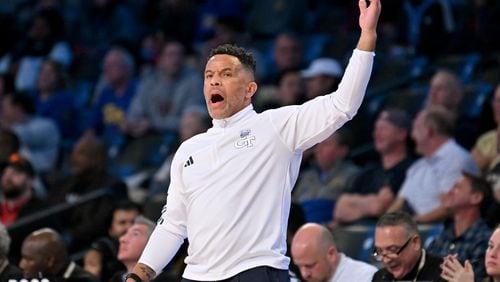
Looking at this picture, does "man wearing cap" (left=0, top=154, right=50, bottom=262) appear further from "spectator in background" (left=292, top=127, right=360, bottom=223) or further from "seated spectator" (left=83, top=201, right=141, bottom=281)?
"spectator in background" (left=292, top=127, right=360, bottom=223)

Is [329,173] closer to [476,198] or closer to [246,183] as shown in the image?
[476,198]

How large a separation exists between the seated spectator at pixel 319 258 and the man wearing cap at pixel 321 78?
3.89 metres

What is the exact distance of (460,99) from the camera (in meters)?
12.0

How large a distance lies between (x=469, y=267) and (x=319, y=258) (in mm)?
1468

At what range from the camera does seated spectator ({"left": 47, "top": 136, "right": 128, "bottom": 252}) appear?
11719 millimetres

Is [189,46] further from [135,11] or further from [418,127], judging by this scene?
[418,127]

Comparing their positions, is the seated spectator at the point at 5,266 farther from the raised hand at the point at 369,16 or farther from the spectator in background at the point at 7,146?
the spectator in background at the point at 7,146

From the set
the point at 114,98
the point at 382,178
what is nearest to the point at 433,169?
the point at 382,178

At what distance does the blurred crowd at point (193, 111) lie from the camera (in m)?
10.6

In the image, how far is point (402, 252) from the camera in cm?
830

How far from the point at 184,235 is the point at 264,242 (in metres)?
0.56

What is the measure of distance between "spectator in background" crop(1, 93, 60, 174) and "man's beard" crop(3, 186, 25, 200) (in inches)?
69.6

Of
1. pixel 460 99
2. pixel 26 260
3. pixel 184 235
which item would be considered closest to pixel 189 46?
pixel 460 99

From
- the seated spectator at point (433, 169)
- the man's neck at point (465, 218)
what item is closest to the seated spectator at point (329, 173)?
the seated spectator at point (433, 169)
